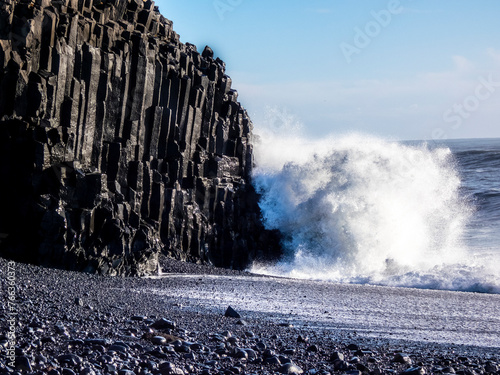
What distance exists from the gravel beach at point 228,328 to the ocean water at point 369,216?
5.94 meters

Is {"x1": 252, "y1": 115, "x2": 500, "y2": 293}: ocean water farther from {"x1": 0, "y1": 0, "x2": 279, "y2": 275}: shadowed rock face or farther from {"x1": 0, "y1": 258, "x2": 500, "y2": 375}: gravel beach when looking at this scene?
{"x1": 0, "y1": 258, "x2": 500, "y2": 375}: gravel beach

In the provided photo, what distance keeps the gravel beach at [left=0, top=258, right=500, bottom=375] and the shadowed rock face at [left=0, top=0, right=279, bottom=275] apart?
5.36ft

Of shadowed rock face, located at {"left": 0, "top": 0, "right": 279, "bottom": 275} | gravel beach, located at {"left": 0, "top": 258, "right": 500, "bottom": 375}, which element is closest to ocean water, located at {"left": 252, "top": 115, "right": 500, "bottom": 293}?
shadowed rock face, located at {"left": 0, "top": 0, "right": 279, "bottom": 275}

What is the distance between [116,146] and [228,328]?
1034cm

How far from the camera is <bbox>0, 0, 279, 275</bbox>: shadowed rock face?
699 inches

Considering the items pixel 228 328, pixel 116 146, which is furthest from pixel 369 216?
pixel 228 328

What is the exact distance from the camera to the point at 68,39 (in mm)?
19656

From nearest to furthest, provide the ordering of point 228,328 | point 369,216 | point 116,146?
point 228,328 → point 116,146 → point 369,216

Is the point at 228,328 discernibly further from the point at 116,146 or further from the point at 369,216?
the point at 369,216

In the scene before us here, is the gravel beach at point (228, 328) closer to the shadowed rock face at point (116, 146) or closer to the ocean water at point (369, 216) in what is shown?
the shadowed rock face at point (116, 146)

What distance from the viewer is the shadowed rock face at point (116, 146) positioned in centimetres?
1777

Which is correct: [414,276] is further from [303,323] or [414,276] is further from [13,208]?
[13,208]

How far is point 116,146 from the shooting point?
2059 centimetres

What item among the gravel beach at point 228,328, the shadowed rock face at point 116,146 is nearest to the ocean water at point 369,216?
the shadowed rock face at point 116,146
